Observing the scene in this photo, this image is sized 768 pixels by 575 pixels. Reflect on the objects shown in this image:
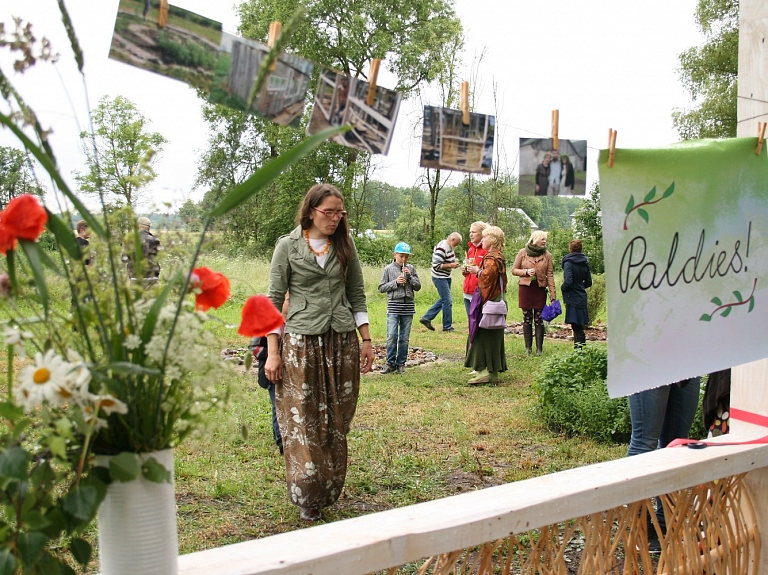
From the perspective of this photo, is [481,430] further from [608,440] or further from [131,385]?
[131,385]

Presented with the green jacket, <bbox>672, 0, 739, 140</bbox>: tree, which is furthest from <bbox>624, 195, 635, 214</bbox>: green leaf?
<bbox>672, 0, 739, 140</bbox>: tree

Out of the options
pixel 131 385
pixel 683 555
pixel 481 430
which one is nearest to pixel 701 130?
pixel 481 430

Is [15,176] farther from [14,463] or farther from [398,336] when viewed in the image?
[398,336]

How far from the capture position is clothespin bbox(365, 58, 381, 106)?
2.08 m

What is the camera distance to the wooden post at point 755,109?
279cm

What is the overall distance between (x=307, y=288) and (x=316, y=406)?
0.63 meters

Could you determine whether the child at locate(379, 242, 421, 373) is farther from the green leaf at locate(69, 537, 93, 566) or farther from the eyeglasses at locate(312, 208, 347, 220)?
the green leaf at locate(69, 537, 93, 566)

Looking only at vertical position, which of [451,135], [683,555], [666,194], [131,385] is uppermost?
[451,135]

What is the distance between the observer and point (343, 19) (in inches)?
482

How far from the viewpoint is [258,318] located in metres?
1.37

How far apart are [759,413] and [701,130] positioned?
871 inches

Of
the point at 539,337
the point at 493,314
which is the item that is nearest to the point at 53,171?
the point at 493,314

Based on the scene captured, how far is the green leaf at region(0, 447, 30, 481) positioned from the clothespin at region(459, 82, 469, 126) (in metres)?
1.62

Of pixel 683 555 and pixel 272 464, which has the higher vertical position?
pixel 683 555
